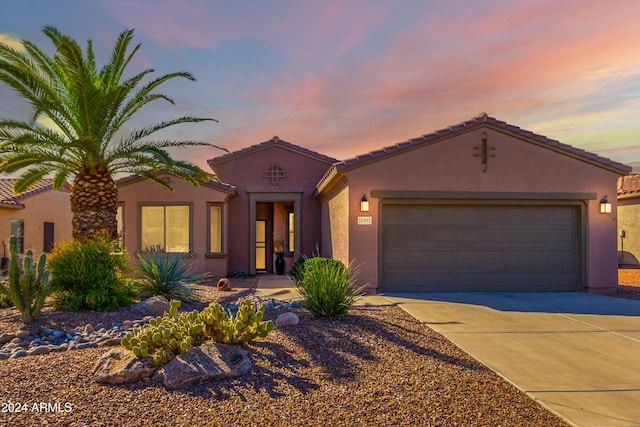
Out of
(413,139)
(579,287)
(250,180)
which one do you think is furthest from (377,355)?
(250,180)

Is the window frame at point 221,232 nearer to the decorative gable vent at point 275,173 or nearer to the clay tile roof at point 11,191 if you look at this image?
the decorative gable vent at point 275,173

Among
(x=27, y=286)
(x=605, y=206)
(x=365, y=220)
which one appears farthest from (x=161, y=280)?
(x=605, y=206)

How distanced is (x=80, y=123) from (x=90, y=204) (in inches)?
80.8

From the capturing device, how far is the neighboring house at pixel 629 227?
2105cm

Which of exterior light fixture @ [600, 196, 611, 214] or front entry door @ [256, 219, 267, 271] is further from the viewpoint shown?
front entry door @ [256, 219, 267, 271]

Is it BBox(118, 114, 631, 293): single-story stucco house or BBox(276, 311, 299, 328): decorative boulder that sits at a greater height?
BBox(118, 114, 631, 293): single-story stucco house

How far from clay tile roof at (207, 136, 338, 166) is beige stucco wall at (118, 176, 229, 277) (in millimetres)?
2098

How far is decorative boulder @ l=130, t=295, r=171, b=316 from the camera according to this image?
9102 mm

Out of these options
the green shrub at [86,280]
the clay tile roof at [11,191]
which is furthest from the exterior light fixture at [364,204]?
the clay tile roof at [11,191]

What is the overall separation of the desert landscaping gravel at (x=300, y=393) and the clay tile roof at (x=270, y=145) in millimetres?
12224

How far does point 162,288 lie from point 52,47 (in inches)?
271

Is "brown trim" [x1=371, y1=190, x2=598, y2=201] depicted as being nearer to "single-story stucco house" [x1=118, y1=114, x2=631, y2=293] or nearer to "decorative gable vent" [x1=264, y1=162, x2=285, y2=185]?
"single-story stucco house" [x1=118, y1=114, x2=631, y2=293]

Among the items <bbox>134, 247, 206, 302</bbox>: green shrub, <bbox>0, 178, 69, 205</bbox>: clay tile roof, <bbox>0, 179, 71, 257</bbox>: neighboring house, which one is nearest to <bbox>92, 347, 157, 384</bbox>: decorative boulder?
<bbox>134, 247, 206, 302</bbox>: green shrub

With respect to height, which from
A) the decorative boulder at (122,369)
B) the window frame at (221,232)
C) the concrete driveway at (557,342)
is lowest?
the concrete driveway at (557,342)
